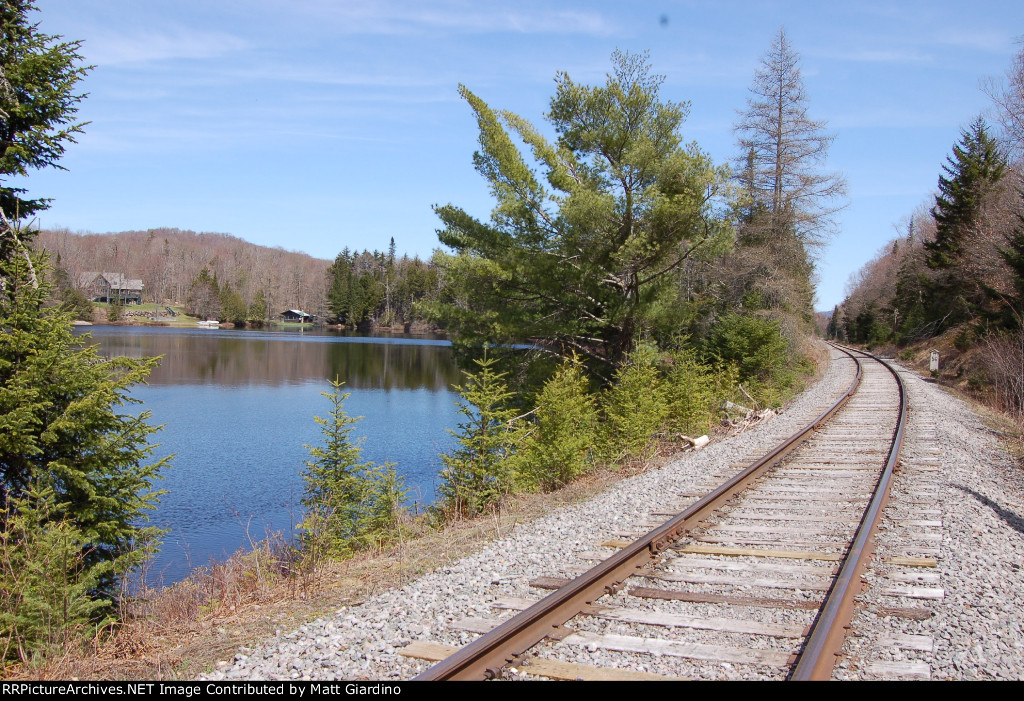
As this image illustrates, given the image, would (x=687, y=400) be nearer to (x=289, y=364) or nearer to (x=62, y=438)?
(x=62, y=438)

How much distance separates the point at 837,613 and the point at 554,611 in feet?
5.76

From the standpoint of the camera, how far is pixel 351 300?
126688 mm

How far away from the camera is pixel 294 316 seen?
150750 mm

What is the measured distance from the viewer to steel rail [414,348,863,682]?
3566 millimetres

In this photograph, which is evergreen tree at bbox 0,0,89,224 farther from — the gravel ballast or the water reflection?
the water reflection

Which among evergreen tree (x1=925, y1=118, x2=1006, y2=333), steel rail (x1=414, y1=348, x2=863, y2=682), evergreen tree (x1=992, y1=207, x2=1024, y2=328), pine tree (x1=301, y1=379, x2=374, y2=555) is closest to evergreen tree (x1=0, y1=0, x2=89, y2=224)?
pine tree (x1=301, y1=379, x2=374, y2=555)

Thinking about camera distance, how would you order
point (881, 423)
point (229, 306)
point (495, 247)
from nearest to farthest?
point (881, 423), point (495, 247), point (229, 306)

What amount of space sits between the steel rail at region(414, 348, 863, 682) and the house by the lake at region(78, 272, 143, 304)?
145 m

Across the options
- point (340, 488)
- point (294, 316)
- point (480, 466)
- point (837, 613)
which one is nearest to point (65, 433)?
point (340, 488)

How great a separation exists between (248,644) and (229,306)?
436 feet

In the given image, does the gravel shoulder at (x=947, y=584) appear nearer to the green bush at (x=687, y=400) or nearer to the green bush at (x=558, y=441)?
the green bush at (x=558, y=441)

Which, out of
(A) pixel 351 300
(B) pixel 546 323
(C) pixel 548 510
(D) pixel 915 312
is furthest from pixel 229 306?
(C) pixel 548 510

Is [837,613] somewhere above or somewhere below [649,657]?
above

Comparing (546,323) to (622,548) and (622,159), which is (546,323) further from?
(622,548)
